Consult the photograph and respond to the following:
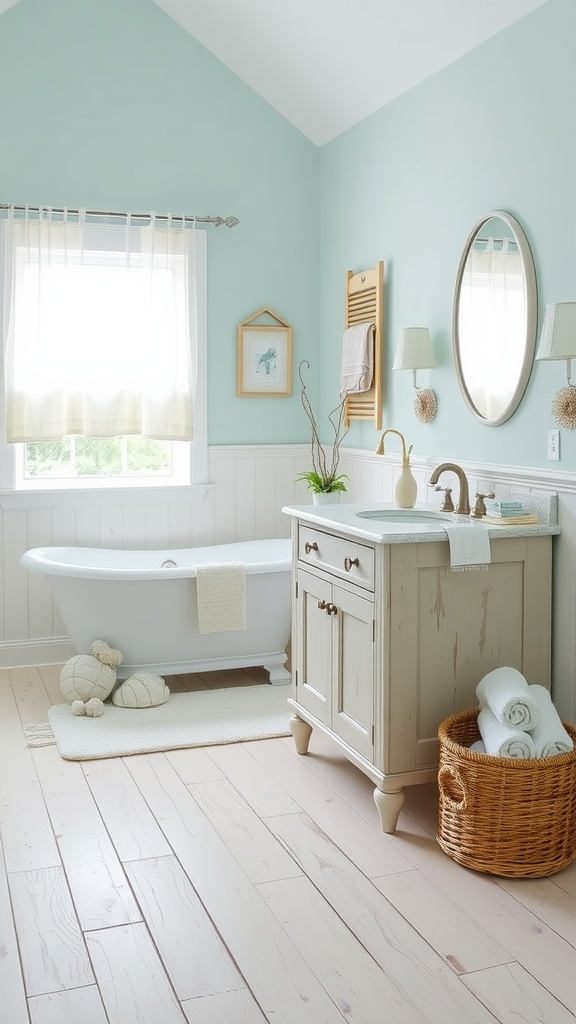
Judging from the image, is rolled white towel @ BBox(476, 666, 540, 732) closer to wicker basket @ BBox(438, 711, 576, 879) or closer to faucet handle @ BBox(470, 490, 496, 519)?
wicker basket @ BBox(438, 711, 576, 879)

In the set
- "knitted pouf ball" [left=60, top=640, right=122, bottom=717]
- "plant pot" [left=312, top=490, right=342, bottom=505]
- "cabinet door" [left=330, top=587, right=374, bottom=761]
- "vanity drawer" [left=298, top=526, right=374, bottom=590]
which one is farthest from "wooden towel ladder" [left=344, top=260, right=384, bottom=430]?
"knitted pouf ball" [left=60, top=640, right=122, bottom=717]

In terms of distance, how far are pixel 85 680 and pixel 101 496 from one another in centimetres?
108

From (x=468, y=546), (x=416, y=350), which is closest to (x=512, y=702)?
(x=468, y=546)

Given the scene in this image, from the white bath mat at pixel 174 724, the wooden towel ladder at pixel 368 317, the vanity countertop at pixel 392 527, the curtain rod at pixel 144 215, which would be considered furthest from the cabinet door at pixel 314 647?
the curtain rod at pixel 144 215

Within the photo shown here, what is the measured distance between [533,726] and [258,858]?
2.80ft

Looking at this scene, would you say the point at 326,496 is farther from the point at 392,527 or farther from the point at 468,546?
the point at 468,546

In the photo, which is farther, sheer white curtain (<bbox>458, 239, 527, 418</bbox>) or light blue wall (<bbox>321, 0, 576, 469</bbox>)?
sheer white curtain (<bbox>458, 239, 527, 418</bbox>)

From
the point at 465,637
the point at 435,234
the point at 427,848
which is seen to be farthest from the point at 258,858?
the point at 435,234

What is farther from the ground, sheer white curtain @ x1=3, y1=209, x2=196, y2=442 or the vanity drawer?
sheer white curtain @ x1=3, y1=209, x2=196, y2=442

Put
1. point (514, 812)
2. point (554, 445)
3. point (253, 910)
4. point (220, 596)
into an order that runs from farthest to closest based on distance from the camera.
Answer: point (220, 596)
point (554, 445)
point (514, 812)
point (253, 910)

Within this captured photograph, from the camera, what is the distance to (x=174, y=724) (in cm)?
391

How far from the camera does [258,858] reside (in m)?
2.74

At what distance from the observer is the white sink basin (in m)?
3.45

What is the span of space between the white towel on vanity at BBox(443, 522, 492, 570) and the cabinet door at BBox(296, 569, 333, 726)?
1.78 ft
